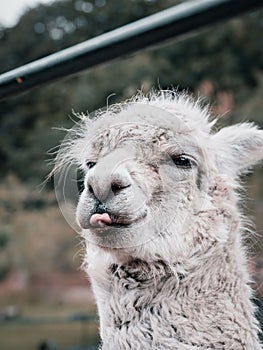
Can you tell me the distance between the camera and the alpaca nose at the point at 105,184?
2361 millimetres

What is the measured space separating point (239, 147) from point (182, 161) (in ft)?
1.48

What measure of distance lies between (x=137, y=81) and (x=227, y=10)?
37.8 ft

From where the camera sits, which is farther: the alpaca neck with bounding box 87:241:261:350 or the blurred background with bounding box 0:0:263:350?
the blurred background with bounding box 0:0:263:350

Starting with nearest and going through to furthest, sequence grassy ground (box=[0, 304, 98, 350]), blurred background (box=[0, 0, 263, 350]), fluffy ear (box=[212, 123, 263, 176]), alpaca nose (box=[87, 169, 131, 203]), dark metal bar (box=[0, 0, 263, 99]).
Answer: dark metal bar (box=[0, 0, 263, 99]) → alpaca nose (box=[87, 169, 131, 203]) → fluffy ear (box=[212, 123, 263, 176]) → blurred background (box=[0, 0, 263, 350]) → grassy ground (box=[0, 304, 98, 350])

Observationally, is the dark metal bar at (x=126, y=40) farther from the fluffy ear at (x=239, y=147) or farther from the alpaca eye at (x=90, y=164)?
the fluffy ear at (x=239, y=147)

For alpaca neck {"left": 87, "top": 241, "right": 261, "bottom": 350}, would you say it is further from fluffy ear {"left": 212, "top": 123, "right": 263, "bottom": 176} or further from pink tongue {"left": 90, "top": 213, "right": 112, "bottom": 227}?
fluffy ear {"left": 212, "top": 123, "right": 263, "bottom": 176}

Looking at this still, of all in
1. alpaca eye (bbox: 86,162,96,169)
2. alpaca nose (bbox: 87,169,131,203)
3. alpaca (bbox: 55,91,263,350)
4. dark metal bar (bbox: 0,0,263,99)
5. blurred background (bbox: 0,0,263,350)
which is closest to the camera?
dark metal bar (bbox: 0,0,263,99)

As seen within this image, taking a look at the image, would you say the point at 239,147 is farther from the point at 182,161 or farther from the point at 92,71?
the point at 92,71

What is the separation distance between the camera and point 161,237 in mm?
2650

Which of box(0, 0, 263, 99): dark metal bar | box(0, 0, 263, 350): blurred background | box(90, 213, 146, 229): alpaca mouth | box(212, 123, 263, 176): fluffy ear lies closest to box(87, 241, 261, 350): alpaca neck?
box(90, 213, 146, 229): alpaca mouth

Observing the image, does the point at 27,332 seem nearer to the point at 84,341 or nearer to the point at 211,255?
the point at 84,341

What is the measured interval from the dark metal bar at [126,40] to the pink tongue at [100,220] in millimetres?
972

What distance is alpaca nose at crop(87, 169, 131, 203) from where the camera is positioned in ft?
7.75

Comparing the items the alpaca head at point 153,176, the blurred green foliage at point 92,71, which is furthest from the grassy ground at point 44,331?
the alpaca head at point 153,176
